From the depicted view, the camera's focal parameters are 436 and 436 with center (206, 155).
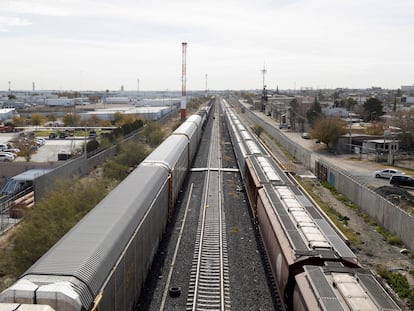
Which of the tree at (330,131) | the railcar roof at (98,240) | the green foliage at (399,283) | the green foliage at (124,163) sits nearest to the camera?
the railcar roof at (98,240)

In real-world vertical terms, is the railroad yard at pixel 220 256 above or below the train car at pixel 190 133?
below

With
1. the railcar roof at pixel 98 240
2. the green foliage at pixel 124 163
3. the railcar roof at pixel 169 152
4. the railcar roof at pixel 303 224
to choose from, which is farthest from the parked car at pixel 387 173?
the railcar roof at pixel 98 240

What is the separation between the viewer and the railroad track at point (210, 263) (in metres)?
13.0

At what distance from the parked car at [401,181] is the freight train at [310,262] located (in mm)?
16251

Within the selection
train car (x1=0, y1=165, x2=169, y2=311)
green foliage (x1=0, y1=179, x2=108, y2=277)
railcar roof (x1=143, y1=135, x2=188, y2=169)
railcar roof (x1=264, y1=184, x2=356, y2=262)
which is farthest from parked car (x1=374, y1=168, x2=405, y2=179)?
green foliage (x1=0, y1=179, x2=108, y2=277)

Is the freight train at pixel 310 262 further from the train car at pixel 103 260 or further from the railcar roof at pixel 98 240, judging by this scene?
the railcar roof at pixel 98 240

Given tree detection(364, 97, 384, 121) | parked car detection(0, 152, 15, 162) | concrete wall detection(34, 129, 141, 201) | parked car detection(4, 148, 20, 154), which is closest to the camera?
concrete wall detection(34, 129, 141, 201)

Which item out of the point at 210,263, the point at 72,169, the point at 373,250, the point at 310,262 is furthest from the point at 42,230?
the point at 72,169

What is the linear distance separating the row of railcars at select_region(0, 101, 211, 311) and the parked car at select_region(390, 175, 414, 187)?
66.9 feet

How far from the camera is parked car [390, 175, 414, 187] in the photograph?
30.4 meters

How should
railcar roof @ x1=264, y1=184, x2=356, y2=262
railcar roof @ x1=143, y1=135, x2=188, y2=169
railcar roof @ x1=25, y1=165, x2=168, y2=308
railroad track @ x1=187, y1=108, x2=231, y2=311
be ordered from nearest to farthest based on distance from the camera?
railcar roof @ x1=25, y1=165, x2=168, y2=308 < railcar roof @ x1=264, y1=184, x2=356, y2=262 < railroad track @ x1=187, y1=108, x2=231, y2=311 < railcar roof @ x1=143, y1=135, x2=188, y2=169

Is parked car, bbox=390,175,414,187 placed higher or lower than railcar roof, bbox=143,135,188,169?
lower

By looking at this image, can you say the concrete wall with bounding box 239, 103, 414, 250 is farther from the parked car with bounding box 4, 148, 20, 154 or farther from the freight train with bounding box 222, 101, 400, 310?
the parked car with bounding box 4, 148, 20, 154

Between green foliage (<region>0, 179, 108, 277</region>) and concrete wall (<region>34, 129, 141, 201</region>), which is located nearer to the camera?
green foliage (<region>0, 179, 108, 277</region>)
